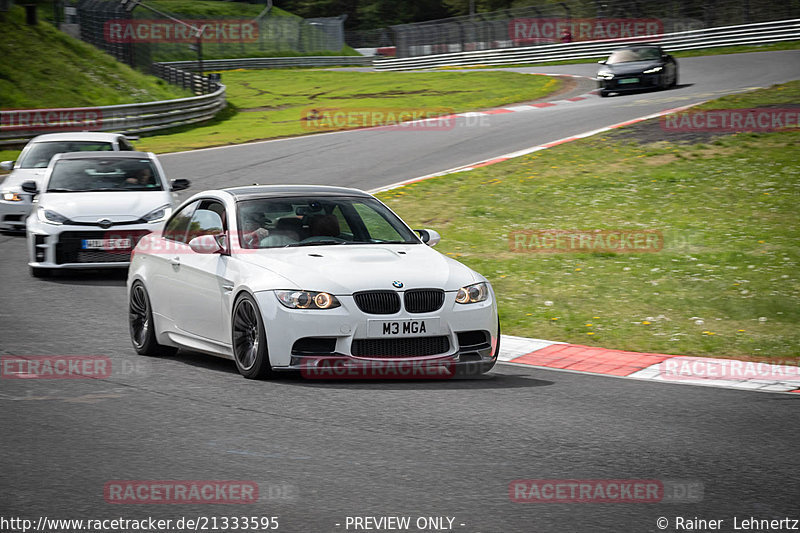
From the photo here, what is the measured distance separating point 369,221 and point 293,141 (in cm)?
1957

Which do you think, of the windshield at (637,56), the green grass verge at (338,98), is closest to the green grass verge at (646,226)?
the windshield at (637,56)

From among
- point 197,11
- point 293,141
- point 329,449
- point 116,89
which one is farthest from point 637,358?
point 197,11

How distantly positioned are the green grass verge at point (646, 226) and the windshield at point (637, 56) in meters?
9.80

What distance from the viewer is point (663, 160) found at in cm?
1938

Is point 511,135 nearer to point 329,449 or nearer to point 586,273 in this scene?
point 586,273

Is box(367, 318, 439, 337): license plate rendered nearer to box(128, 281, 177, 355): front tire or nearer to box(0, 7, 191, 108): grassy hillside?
box(128, 281, 177, 355): front tire

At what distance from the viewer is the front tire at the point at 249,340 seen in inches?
306

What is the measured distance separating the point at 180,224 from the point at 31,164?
391 inches

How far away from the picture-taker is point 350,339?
7.68 m

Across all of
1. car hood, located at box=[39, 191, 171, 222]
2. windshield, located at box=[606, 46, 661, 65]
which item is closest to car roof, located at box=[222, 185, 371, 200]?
car hood, located at box=[39, 191, 171, 222]

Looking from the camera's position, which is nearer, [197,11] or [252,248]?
[252,248]

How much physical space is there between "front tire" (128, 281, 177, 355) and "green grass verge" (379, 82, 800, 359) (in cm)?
349

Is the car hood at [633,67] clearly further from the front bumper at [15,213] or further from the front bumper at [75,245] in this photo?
the front bumper at [75,245]

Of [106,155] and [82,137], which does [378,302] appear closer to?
[106,155]
